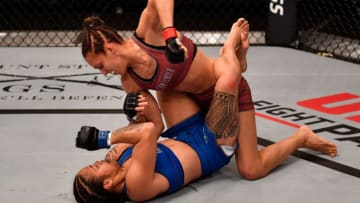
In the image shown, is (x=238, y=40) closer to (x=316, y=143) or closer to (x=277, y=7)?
(x=316, y=143)

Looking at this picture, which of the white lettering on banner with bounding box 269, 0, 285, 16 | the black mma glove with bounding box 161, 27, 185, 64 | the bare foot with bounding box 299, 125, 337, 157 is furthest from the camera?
the white lettering on banner with bounding box 269, 0, 285, 16

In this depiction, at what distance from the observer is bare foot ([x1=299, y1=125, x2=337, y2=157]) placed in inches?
103

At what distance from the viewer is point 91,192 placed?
6.97 ft

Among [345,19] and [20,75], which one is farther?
[345,19]

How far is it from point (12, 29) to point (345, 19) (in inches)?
105

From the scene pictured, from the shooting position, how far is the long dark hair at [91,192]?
212cm

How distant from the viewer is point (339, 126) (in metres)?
2.98

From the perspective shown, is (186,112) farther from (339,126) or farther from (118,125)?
(339,126)

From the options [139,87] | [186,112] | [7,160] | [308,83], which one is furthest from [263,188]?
[308,83]

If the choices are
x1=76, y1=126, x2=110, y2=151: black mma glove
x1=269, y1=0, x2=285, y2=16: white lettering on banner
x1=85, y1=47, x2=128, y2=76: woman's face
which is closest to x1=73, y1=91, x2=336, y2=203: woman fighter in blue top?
x1=76, y1=126, x2=110, y2=151: black mma glove

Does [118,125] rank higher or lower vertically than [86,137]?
lower

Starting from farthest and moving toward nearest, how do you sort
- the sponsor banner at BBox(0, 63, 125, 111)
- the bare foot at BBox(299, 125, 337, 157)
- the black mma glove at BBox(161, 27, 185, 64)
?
the sponsor banner at BBox(0, 63, 125, 111) → the bare foot at BBox(299, 125, 337, 157) → the black mma glove at BBox(161, 27, 185, 64)

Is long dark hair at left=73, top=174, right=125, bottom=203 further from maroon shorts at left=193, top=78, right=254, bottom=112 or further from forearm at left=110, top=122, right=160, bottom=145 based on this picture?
maroon shorts at left=193, top=78, right=254, bottom=112

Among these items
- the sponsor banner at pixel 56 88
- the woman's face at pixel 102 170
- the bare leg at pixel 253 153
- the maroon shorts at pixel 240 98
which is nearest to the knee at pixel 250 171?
the bare leg at pixel 253 153
